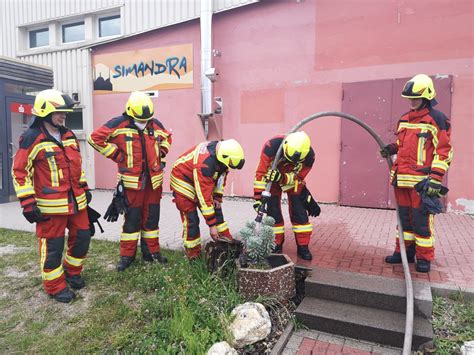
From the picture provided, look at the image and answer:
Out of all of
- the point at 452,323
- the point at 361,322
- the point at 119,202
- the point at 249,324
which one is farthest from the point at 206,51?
the point at 452,323

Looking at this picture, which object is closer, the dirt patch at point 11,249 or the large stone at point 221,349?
the large stone at point 221,349

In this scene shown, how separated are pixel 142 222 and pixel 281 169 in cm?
182

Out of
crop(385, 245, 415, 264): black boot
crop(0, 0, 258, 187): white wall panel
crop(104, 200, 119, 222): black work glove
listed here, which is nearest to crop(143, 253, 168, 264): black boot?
crop(104, 200, 119, 222): black work glove

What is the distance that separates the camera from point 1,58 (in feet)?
27.2

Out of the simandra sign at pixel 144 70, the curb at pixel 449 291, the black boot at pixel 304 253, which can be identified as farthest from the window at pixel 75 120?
the curb at pixel 449 291

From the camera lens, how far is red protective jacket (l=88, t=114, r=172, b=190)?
13.3 ft

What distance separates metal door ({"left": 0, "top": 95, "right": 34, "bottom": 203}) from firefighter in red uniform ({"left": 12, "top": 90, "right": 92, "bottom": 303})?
639cm

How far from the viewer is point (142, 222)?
14.7 ft

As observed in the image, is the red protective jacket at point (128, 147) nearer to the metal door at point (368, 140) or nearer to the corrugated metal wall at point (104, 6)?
the metal door at point (368, 140)

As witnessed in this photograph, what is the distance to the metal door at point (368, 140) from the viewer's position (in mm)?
7328

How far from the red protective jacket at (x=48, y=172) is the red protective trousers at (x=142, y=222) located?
0.69 m

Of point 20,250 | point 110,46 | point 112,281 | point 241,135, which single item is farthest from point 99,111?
point 112,281

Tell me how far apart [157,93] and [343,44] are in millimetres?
4847

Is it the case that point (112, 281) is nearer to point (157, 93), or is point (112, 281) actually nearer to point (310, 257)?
point (310, 257)
